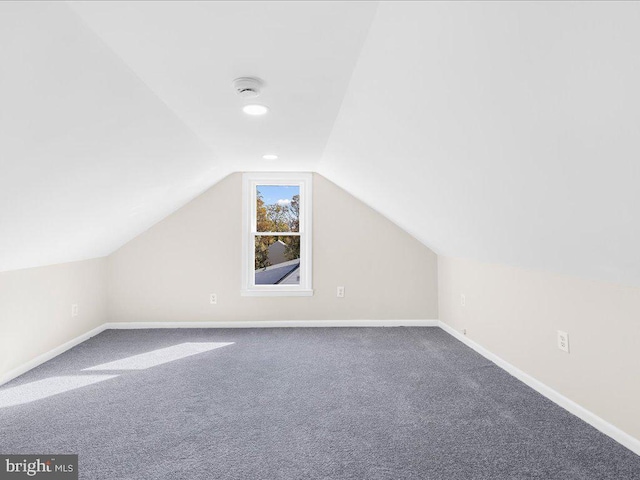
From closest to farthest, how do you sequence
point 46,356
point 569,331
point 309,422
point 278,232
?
point 309,422, point 569,331, point 46,356, point 278,232

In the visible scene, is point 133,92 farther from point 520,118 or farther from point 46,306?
point 46,306

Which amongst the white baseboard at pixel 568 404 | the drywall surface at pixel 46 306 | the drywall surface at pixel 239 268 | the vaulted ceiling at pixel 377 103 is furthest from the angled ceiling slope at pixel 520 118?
the drywall surface at pixel 46 306

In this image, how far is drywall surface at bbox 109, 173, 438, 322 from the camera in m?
4.22

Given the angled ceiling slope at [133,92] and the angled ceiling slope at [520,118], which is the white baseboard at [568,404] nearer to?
the angled ceiling slope at [520,118]

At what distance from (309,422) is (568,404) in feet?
5.46

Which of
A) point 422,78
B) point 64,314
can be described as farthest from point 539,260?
point 64,314

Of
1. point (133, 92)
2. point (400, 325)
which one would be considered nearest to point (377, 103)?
point (133, 92)

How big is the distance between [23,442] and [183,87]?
7.04 feet

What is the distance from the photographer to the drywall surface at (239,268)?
4223 mm

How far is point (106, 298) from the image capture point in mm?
4207

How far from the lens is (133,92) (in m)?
1.78

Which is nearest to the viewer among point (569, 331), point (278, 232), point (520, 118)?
point (520, 118)

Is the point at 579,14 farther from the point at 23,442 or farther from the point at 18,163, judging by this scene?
the point at 23,442

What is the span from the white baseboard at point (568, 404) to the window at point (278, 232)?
222 centimetres
